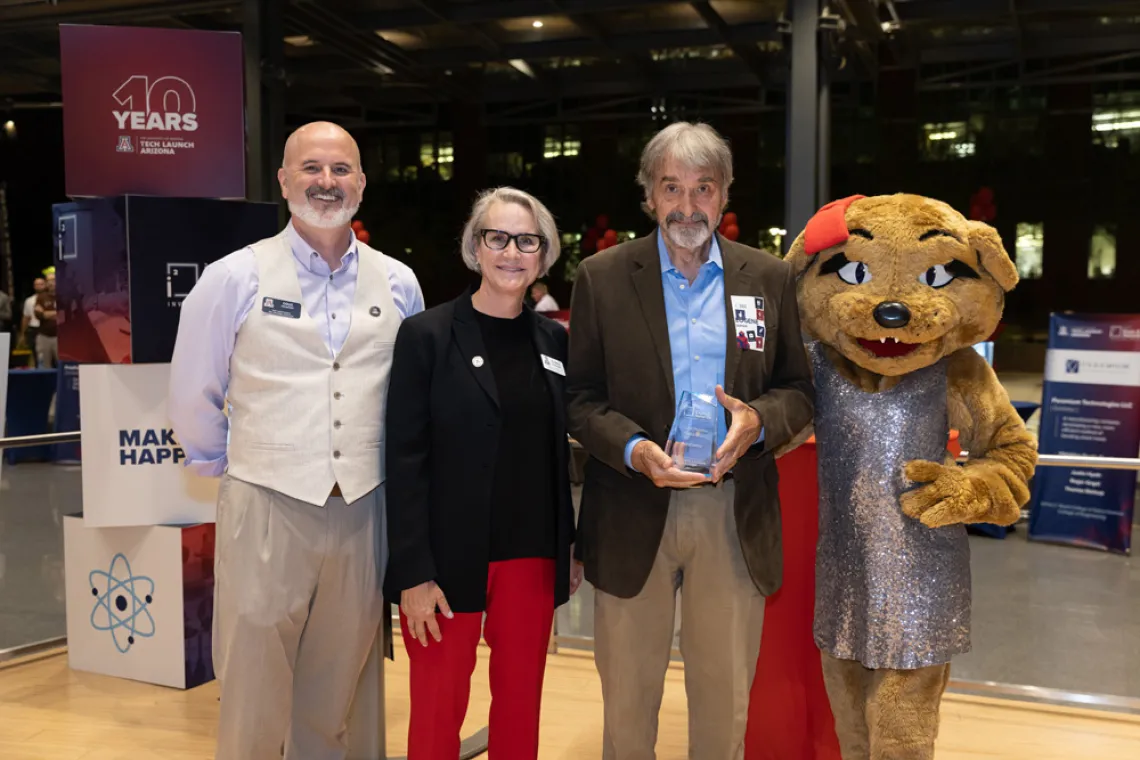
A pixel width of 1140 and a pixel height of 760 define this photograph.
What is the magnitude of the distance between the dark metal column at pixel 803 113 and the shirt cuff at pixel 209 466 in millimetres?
4680

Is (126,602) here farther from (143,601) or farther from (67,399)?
(67,399)

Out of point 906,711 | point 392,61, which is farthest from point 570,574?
point 392,61

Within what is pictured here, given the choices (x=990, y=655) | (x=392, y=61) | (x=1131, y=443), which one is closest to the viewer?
(x=990, y=655)

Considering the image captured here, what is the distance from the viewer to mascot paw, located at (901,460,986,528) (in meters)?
2.12

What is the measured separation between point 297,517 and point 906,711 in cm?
144

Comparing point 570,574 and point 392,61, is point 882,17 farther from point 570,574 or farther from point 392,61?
point 570,574

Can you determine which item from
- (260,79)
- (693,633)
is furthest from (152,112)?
(260,79)

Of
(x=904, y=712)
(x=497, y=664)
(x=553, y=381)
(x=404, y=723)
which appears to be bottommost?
(x=404, y=723)

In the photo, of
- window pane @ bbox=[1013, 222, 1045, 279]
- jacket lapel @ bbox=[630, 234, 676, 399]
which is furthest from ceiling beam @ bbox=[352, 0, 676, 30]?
window pane @ bbox=[1013, 222, 1045, 279]

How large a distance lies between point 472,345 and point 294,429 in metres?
0.43

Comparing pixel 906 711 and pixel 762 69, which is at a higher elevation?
pixel 762 69

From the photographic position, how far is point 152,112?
10.8ft

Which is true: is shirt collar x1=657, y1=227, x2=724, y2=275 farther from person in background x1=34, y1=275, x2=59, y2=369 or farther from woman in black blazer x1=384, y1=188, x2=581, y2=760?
person in background x1=34, y1=275, x2=59, y2=369

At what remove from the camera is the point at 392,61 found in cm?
1057
